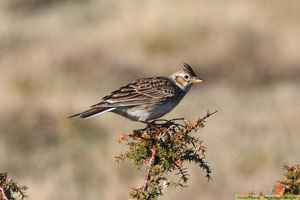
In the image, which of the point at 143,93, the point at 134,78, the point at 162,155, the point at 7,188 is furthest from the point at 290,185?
the point at 134,78

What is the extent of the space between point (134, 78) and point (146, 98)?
37.5ft

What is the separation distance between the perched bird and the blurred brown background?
356 centimetres

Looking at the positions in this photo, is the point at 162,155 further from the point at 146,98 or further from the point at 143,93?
the point at 143,93

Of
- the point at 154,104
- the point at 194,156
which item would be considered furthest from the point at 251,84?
the point at 194,156

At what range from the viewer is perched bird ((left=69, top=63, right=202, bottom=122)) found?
6.34m

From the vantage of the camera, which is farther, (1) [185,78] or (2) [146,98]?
(1) [185,78]

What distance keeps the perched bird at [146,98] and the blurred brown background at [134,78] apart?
3557 millimetres

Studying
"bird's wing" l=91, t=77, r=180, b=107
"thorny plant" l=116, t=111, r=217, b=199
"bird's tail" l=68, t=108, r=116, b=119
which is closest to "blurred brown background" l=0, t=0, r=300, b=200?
"bird's wing" l=91, t=77, r=180, b=107

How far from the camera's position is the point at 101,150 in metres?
12.8

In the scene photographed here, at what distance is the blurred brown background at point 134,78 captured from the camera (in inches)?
457

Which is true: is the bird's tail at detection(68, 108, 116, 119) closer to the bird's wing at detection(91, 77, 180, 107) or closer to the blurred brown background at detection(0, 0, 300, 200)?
the bird's wing at detection(91, 77, 180, 107)

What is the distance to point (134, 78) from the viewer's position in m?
18.2

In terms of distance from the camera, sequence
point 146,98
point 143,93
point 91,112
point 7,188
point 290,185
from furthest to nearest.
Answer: point 143,93
point 146,98
point 91,112
point 7,188
point 290,185

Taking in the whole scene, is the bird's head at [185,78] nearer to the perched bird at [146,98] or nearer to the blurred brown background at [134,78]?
the perched bird at [146,98]
